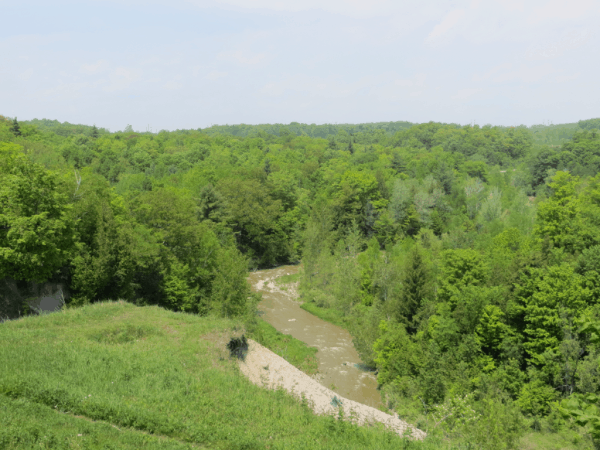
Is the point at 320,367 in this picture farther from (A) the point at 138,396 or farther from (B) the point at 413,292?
(A) the point at 138,396

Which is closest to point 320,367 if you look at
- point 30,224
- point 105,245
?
point 105,245

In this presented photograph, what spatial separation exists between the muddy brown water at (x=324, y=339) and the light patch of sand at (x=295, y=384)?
8.62 meters

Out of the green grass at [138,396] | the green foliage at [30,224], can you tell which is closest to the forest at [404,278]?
the green foliage at [30,224]

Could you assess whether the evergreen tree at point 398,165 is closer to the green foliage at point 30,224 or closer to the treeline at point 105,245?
the treeline at point 105,245

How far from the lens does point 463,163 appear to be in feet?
310

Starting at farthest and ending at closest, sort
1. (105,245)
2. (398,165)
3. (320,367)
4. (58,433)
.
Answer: (398,165)
(320,367)
(105,245)
(58,433)

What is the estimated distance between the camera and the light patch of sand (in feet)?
58.8

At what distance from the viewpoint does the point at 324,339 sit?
38.6 m

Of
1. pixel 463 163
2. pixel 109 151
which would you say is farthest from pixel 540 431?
pixel 109 151

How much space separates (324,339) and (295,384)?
62.2 ft

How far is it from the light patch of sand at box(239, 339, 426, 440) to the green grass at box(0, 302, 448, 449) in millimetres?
1799

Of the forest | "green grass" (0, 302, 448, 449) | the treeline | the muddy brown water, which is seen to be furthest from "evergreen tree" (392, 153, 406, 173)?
"green grass" (0, 302, 448, 449)

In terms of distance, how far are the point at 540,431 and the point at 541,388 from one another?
8.01ft

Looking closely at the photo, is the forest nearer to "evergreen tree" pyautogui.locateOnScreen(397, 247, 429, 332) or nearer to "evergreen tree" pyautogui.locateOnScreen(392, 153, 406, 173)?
"evergreen tree" pyautogui.locateOnScreen(397, 247, 429, 332)
